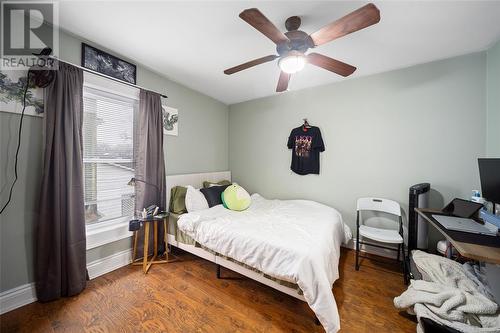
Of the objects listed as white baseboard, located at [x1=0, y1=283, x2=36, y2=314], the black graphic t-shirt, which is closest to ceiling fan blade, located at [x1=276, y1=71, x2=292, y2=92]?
the black graphic t-shirt

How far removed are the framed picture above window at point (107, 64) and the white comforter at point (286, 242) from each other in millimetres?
1834

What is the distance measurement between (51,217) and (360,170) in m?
3.49

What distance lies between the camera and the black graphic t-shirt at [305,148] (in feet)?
9.45

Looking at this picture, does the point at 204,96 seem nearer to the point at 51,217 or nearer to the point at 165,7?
the point at 165,7

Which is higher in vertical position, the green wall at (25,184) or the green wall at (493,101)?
the green wall at (493,101)

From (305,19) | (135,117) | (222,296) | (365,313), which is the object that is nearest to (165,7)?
(305,19)

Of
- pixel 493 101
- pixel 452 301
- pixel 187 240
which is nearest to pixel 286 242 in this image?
pixel 452 301

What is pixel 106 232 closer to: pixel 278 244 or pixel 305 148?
pixel 278 244

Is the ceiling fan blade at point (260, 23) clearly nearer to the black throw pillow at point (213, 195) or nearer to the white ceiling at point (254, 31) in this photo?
the white ceiling at point (254, 31)

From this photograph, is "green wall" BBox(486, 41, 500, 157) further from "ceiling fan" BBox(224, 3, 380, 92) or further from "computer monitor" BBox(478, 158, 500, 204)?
"ceiling fan" BBox(224, 3, 380, 92)

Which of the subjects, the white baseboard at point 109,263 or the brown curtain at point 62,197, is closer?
the brown curtain at point 62,197

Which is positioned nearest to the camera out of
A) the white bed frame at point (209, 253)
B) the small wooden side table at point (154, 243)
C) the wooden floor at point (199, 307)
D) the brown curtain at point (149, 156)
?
the wooden floor at point (199, 307)

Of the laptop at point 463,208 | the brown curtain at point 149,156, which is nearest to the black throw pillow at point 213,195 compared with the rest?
the brown curtain at point 149,156

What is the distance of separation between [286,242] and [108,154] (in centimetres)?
220
